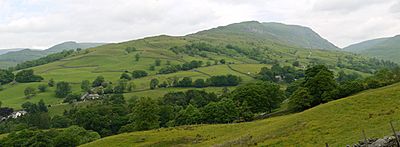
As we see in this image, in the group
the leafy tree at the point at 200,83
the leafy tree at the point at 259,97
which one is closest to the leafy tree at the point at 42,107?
the leafy tree at the point at 200,83

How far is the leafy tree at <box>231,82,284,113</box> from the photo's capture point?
3688 inches

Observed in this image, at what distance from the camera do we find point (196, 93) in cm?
14575

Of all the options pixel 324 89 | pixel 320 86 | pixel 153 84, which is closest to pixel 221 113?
pixel 320 86

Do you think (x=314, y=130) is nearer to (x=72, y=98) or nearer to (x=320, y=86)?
(x=320, y=86)

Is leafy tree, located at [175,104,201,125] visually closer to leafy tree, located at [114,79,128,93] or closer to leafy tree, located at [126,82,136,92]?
leafy tree, located at [126,82,136,92]

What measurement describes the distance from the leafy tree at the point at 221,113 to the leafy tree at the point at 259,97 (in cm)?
413

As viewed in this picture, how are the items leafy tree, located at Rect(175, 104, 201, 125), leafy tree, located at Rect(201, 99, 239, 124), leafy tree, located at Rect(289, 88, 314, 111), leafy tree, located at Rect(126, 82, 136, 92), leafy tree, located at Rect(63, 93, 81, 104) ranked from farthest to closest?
leafy tree, located at Rect(126, 82, 136, 92) → leafy tree, located at Rect(63, 93, 81, 104) → leafy tree, located at Rect(175, 104, 201, 125) → leafy tree, located at Rect(201, 99, 239, 124) → leafy tree, located at Rect(289, 88, 314, 111)

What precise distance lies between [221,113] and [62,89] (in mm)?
126315

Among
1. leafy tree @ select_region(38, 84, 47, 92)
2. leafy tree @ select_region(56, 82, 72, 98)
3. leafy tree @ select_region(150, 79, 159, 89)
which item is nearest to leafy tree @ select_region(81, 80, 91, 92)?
leafy tree @ select_region(56, 82, 72, 98)

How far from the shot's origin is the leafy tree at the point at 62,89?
610ft

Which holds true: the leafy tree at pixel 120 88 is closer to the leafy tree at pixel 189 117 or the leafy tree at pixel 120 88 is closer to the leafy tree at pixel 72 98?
the leafy tree at pixel 72 98

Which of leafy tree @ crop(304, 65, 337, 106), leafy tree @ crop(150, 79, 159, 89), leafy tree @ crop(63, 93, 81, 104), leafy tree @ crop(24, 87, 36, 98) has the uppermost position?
leafy tree @ crop(304, 65, 337, 106)

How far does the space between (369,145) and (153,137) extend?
130ft

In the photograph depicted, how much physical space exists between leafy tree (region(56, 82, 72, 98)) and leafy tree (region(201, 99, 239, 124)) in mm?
119013
